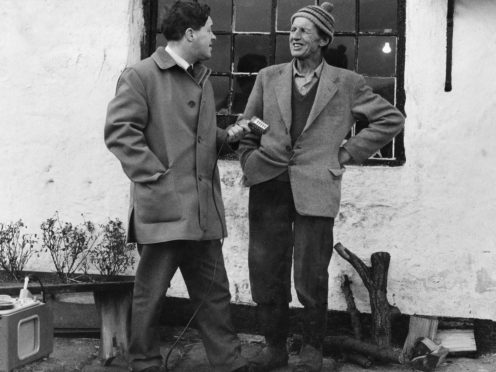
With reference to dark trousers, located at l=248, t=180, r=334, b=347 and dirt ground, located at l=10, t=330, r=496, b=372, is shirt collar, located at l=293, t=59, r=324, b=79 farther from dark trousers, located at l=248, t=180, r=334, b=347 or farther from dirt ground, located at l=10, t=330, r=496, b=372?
dirt ground, located at l=10, t=330, r=496, b=372

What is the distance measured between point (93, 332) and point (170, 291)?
2.15 ft

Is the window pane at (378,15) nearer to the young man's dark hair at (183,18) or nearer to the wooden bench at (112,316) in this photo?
the young man's dark hair at (183,18)

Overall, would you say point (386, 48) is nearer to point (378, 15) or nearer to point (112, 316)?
point (378, 15)

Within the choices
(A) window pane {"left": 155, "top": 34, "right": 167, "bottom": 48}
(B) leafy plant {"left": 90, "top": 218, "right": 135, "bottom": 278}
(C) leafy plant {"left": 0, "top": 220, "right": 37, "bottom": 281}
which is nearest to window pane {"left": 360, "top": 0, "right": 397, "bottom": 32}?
(A) window pane {"left": 155, "top": 34, "right": 167, "bottom": 48}

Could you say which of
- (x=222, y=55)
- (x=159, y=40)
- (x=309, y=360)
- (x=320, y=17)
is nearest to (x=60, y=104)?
(x=159, y=40)

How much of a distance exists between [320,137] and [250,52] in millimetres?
1573

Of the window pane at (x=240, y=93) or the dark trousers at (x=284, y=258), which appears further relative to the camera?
the window pane at (x=240, y=93)

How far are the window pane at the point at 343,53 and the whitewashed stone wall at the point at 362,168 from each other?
45 cm

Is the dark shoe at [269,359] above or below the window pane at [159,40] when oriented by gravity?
below

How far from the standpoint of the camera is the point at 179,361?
15.2 ft

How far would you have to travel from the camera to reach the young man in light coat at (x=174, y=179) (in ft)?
12.3

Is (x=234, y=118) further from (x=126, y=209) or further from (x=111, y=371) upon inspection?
(x=111, y=371)

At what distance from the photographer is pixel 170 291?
17.6 ft

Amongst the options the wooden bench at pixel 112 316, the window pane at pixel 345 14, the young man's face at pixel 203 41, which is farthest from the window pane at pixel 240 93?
the wooden bench at pixel 112 316
